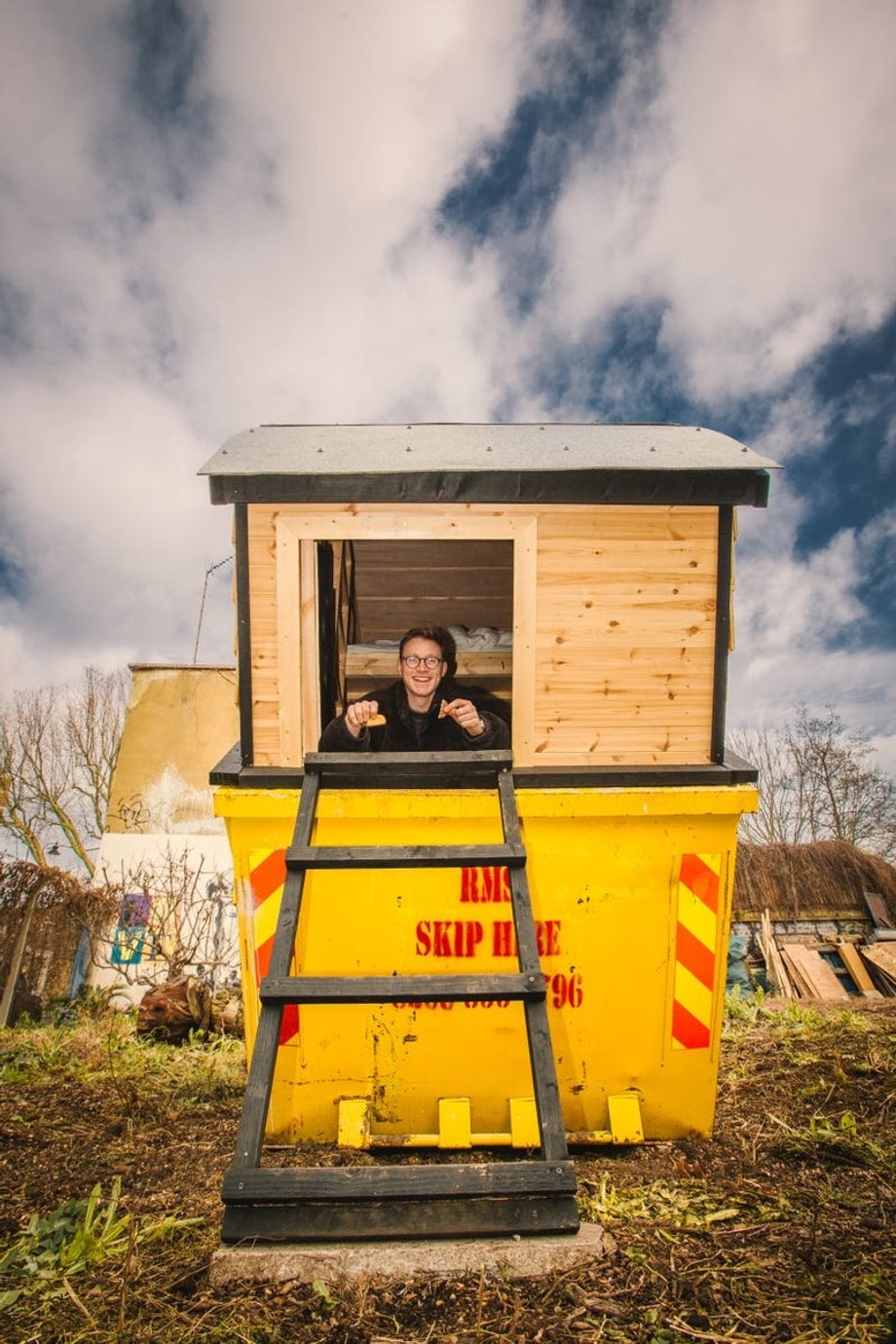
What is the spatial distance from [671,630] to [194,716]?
14471 millimetres

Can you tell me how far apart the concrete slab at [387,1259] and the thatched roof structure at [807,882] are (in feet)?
Result: 48.9

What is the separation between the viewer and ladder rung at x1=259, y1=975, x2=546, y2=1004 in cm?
226

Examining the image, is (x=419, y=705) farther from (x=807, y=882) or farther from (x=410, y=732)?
(x=807, y=882)

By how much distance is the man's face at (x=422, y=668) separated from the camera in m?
4.09

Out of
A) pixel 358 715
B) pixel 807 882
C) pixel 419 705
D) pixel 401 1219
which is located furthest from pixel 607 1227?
pixel 807 882

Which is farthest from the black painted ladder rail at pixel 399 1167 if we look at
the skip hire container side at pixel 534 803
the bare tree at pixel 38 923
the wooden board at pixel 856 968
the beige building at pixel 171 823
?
the wooden board at pixel 856 968

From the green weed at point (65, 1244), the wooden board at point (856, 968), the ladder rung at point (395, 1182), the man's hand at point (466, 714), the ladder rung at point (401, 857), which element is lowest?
the green weed at point (65, 1244)

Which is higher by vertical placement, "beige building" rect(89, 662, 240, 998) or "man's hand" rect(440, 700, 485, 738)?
"beige building" rect(89, 662, 240, 998)

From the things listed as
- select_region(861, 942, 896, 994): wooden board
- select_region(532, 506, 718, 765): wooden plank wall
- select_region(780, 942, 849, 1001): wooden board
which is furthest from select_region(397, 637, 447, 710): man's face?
select_region(861, 942, 896, 994): wooden board

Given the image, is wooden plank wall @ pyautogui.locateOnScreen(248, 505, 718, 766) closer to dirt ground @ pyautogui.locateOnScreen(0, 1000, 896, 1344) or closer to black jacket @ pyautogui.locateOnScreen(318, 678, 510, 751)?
black jacket @ pyautogui.locateOnScreen(318, 678, 510, 751)

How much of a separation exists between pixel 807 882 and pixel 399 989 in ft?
54.3

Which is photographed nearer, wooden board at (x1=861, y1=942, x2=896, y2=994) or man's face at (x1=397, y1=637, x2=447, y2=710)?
man's face at (x1=397, y1=637, x2=447, y2=710)

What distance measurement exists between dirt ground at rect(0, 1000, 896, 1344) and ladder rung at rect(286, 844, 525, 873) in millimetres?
1199

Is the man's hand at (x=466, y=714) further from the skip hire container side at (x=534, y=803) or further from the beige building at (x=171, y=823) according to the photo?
the beige building at (x=171, y=823)
